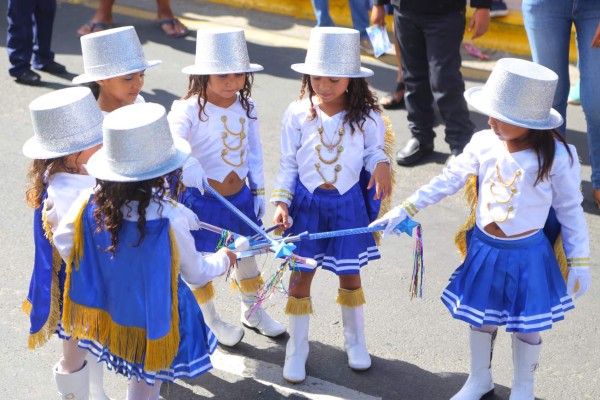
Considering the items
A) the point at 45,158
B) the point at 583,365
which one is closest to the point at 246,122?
the point at 45,158

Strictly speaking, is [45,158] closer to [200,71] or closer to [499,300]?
[200,71]

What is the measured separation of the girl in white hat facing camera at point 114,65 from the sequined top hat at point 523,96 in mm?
1579

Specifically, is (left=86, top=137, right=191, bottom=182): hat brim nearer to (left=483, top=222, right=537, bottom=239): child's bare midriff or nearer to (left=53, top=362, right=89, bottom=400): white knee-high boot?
(left=53, top=362, right=89, bottom=400): white knee-high boot

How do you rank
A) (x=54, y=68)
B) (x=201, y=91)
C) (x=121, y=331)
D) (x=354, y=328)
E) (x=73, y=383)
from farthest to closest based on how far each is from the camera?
(x=54, y=68) → (x=354, y=328) → (x=201, y=91) → (x=73, y=383) → (x=121, y=331)

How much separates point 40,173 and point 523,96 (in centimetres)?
192

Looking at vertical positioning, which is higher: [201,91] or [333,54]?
[333,54]

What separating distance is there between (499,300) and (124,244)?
61.8 inches

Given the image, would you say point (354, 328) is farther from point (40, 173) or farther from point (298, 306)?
point (40, 173)

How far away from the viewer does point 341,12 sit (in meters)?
9.08

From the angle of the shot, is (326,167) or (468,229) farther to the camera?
(326,167)

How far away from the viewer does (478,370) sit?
398 centimetres

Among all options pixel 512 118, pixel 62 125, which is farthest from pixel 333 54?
pixel 62 125

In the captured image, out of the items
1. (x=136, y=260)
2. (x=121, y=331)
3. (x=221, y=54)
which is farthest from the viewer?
(x=221, y=54)

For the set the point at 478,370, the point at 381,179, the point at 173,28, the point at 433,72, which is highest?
the point at 381,179
